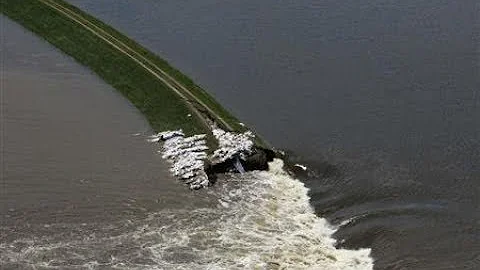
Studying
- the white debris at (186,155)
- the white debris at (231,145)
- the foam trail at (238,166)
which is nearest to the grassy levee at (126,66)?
the white debris at (231,145)

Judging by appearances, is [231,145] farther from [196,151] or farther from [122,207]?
[122,207]

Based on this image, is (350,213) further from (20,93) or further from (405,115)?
(20,93)

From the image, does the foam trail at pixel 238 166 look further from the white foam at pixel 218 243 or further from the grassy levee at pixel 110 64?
the grassy levee at pixel 110 64

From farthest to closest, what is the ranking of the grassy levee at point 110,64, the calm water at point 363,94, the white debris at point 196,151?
the grassy levee at point 110,64, the white debris at point 196,151, the calm water at point 363,94

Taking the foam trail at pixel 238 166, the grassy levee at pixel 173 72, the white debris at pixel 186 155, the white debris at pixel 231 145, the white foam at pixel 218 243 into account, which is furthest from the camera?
the grassy levee at pixel 173 72

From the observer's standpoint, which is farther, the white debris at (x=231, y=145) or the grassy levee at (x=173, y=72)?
the grassy levee at (x=173, y=72)

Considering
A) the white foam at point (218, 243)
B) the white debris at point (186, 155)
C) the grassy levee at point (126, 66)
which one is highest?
the grassy levee at point (126, 66)
